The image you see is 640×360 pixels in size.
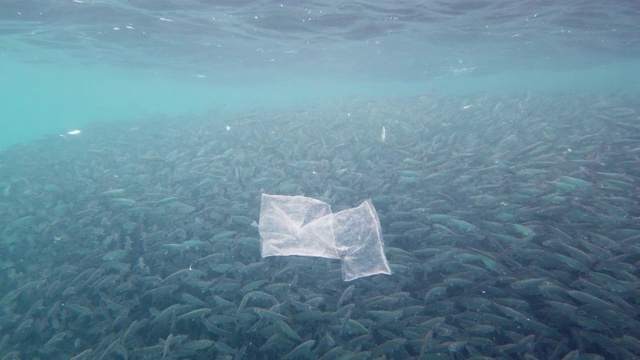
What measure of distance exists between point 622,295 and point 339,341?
445 cm

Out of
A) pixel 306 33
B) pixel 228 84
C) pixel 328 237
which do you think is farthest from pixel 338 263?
pixel 228 84

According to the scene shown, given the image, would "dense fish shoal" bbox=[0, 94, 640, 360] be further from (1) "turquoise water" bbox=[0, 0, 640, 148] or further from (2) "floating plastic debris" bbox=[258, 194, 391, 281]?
(1) "turquoise water" bbox=[0, 0, 640, 148]

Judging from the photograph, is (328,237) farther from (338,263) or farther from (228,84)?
(228,84)

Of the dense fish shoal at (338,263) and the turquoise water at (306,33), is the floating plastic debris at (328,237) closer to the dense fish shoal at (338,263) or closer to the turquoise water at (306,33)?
the dense fish shoal at (338,263)

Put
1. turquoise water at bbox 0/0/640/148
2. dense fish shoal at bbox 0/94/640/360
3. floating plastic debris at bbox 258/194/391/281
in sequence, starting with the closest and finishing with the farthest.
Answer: floating plastic debris at bbox 258/194/391/281
dense fish shoal at bbox 0/94/640/360
turquoise water at bbox 0/0/640/148

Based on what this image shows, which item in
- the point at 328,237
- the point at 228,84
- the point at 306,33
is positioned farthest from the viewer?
the point at 228,84

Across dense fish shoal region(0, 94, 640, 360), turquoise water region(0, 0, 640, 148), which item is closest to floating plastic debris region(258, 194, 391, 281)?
dense fish shoal region(0, 94, 640, 360)

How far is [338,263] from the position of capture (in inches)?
271

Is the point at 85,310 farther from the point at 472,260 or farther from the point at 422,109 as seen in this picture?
the point at 422,109

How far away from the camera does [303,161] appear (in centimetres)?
1050

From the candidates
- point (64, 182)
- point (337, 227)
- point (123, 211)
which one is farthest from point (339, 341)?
point (64, 182)

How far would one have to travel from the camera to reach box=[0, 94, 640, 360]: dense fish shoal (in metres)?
5.42

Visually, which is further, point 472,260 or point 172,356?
point 472,260

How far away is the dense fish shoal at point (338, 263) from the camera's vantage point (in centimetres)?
542
